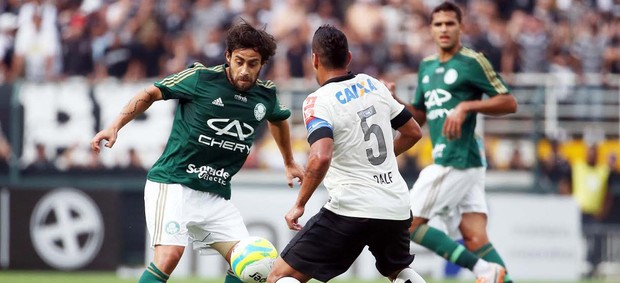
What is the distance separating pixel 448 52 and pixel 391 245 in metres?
2.82

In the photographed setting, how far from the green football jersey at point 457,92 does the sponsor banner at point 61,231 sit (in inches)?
268

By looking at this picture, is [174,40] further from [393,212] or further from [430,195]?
[393,212]

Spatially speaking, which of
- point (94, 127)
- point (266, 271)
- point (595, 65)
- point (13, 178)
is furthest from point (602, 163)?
point (266, 271)

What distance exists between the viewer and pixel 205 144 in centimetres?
820

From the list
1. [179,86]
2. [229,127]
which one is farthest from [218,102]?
[179,86]

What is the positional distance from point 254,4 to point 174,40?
1.55 m

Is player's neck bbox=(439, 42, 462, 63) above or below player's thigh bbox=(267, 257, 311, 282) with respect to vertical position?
above

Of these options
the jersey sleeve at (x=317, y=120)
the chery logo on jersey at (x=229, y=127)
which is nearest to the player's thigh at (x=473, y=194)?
the chery logo on jersey at (x=229, y=127)

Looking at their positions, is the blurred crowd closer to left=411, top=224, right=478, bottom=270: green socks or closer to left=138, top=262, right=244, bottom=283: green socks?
left=411, top=224, right=478, bottom=270: green socks

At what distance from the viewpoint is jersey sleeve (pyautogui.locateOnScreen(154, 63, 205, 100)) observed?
8.12 m

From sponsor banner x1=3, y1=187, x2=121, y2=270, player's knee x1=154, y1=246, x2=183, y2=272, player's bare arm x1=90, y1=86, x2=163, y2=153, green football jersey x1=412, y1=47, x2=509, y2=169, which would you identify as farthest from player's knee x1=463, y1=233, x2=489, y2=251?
sponsor banner x1=3, y1=187, x2=121, y2=270

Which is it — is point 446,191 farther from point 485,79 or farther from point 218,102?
point 218,102

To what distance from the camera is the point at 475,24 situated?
734 inches

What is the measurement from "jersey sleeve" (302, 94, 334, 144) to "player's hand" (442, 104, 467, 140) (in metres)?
2.25
